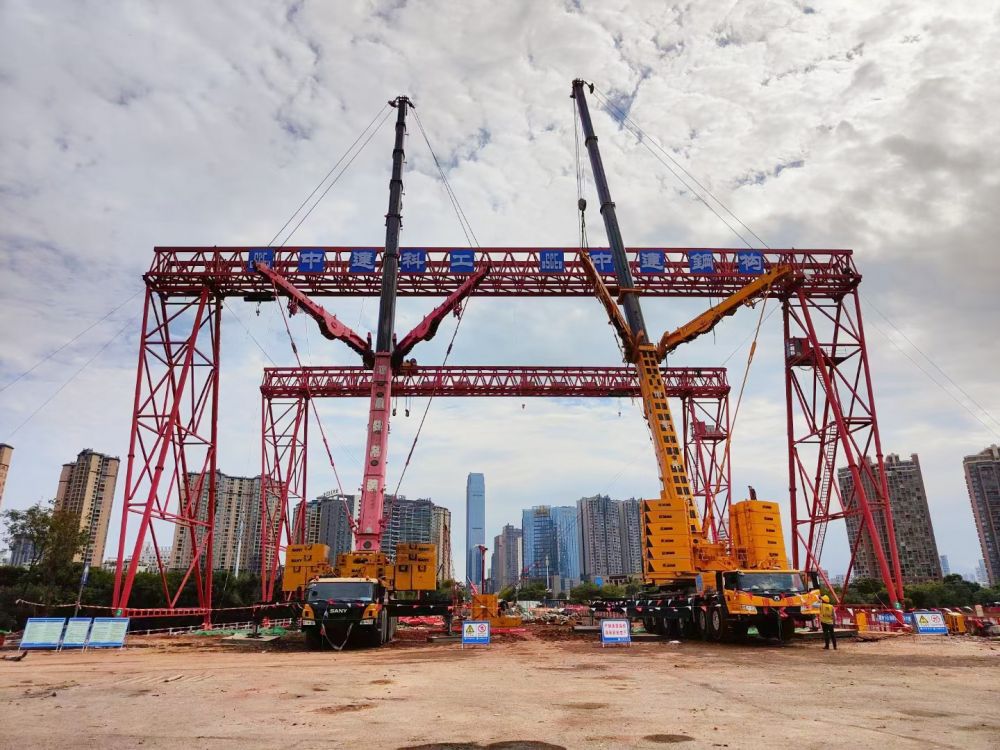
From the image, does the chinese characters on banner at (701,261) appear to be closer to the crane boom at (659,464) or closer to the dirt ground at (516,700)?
the crane boom at (659,464)

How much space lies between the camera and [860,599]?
191ft

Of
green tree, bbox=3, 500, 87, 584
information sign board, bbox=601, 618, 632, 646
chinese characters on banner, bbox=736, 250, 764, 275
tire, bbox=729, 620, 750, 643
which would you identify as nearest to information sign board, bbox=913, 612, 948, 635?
tire, bbox=729, 620, 750, 643

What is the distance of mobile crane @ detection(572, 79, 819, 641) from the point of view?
16281mm

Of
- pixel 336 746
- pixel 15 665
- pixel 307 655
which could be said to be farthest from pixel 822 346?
pixel 15 665

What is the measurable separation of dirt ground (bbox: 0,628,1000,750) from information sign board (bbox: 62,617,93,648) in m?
4.14

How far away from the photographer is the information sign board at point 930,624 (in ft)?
65.0

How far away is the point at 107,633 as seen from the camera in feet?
61.9

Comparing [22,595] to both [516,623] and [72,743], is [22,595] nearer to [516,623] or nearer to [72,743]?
[516,623]

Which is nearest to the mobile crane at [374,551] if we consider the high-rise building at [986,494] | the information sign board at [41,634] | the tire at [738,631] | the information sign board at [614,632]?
the information sign board at [614,632]

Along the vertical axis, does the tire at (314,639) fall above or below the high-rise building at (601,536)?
below

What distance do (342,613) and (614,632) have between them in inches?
306

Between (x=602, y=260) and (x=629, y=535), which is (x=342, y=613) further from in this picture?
(x=629, y=535)

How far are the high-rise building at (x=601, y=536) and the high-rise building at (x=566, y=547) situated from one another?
21475mm

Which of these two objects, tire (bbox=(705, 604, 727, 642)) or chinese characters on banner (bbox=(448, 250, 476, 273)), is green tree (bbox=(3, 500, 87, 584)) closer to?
chinese characters on banner (bbox=(448, 250, 476, 273))
